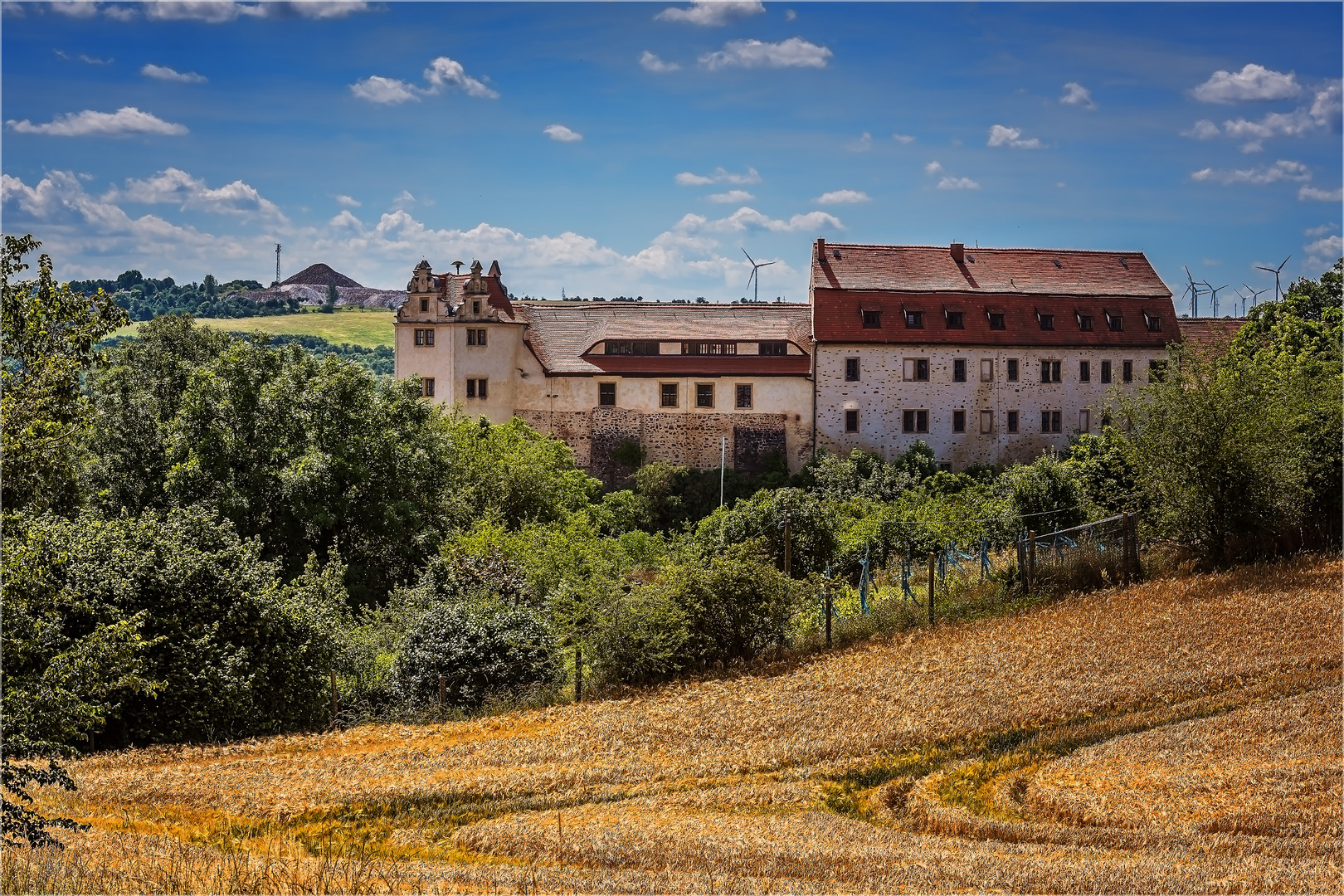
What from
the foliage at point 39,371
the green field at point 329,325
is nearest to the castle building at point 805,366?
the foliage at point 39,371

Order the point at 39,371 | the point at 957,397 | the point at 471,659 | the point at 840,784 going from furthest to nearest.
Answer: the point at 957,397 → the point at 471,659 → the point at 840,784 → the point at 39,371

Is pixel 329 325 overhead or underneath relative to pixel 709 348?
overhead

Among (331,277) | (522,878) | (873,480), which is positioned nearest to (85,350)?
(522,878)

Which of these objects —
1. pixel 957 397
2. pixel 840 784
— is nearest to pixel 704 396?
pixel 957 397

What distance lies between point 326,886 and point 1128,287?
5773cm

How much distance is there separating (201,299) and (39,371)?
145 metres

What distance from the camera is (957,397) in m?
59.6

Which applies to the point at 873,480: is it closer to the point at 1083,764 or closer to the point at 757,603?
the point at 757,603

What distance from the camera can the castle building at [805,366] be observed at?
5841cm

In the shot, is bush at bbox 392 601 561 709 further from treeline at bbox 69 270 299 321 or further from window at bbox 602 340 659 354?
treeline at bbox 69 270 299 321

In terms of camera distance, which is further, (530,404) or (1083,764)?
(530,404)

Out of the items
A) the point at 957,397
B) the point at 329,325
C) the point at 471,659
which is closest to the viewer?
the point at 471,659

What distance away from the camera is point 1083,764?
18594 mm

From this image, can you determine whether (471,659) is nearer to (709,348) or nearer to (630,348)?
(630,348)
